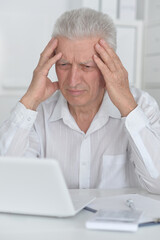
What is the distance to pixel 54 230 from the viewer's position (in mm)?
1037

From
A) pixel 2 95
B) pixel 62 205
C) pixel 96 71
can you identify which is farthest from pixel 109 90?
pixel 2 95

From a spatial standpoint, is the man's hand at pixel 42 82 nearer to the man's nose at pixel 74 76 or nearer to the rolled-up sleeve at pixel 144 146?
the man's nose at pixel 74 76

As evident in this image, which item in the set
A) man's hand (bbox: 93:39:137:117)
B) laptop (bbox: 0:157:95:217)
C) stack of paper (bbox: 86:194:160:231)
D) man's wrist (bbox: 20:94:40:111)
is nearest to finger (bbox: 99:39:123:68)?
man's hand (bbox: 93:39:137:117)

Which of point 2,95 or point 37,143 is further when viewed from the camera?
point 2,95

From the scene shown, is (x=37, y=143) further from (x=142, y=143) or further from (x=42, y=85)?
(x=142, y=143)

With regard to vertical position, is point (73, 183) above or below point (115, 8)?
below

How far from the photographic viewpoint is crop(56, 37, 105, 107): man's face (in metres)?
1.65

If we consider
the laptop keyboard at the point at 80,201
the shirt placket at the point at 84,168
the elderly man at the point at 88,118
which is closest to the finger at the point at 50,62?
the elderly man at the point at 88,118

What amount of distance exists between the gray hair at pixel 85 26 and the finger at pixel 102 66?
9cm

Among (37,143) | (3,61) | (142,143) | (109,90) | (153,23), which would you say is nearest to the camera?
(142,143)

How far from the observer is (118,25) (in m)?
3.37

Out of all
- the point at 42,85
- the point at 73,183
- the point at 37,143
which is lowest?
the point at 73,183

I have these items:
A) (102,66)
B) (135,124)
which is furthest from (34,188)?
(102,66)

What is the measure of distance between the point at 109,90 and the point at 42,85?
11.1 inches
